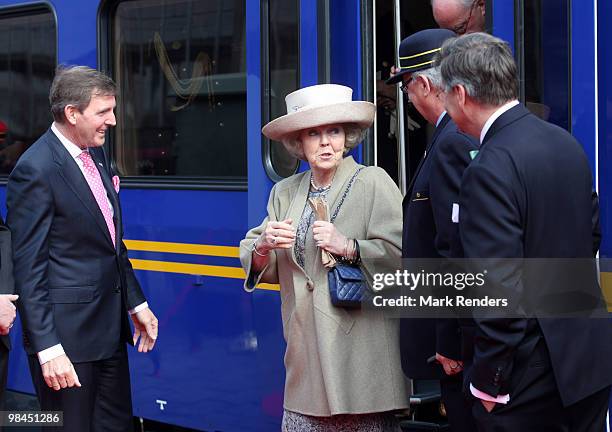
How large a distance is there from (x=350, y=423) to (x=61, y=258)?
119 cm

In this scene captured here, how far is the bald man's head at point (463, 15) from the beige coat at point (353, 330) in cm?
72

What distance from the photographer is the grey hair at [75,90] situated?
12.6 ft

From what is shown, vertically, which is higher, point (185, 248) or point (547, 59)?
point (547, 59)

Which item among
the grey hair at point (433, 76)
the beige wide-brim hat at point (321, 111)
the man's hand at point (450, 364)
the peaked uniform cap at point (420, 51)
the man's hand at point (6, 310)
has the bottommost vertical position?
the man's hand at point (450, 364)

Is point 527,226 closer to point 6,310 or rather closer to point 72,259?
point 72,259

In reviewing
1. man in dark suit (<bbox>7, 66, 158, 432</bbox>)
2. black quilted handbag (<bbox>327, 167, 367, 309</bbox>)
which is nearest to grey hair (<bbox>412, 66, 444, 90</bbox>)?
black quilted handbag (<bbox>327, 167, 367, 309</bbox>)

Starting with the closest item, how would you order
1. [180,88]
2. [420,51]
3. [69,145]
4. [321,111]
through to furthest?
[420,51]
[321,111]
[69,145]
[180,88]

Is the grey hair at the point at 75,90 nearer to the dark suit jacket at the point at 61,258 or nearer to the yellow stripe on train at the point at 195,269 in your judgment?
the dark suit jacket at the point at 61,258

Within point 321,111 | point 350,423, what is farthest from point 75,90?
point 350,423

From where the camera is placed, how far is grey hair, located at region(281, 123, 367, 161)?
3.88m

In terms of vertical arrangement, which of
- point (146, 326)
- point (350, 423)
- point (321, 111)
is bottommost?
point (350, 423)

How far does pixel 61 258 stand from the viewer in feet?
12.4

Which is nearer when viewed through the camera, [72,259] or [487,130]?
[487,130]

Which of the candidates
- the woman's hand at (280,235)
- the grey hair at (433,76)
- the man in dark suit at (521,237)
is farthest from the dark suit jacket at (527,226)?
the woman's hand at (280,235)
